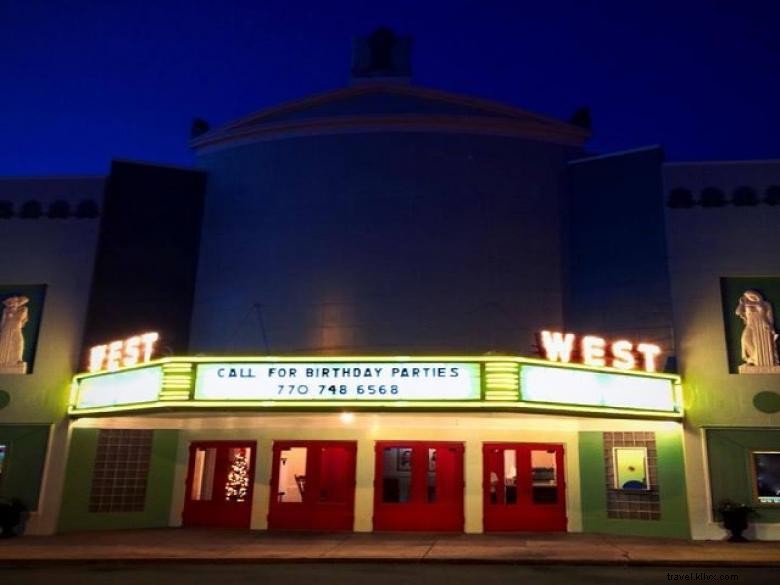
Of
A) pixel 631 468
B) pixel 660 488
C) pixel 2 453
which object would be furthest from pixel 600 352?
pixel 2 453

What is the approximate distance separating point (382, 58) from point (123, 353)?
44.7 ft

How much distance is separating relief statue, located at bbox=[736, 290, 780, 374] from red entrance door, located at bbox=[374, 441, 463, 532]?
7.89 metres

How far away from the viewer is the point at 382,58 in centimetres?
2492

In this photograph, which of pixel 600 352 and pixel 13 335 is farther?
pixel 13 335

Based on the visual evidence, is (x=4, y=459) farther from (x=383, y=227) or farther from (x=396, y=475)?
(x=383, y=227)

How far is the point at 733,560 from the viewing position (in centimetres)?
1411

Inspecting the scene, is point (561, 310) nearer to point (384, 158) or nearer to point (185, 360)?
point (384, 158)

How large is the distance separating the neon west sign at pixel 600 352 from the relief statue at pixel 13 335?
14.2m

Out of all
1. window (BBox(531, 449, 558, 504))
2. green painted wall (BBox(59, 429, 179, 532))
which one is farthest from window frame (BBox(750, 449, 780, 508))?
green painted wall (BBox(59, 429, 179, 532))

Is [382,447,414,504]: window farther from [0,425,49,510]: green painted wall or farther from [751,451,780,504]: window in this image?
[0,425,49,510]: green painted wall

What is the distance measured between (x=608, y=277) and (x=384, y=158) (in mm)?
7499

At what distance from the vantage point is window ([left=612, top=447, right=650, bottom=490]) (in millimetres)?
18281

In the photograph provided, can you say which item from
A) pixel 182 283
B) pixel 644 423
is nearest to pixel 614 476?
pixel 644 423

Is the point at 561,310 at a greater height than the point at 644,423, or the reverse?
the point at 561,310
